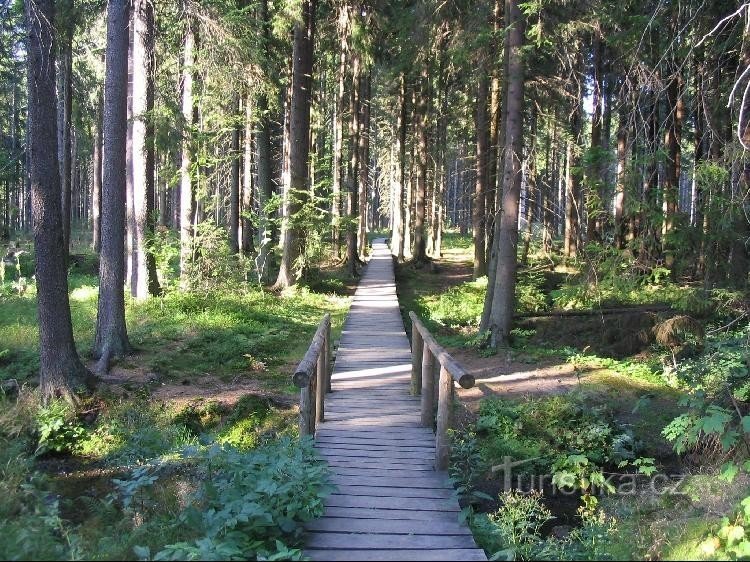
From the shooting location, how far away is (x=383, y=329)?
14.0 metres

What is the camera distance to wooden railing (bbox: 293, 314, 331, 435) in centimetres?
575

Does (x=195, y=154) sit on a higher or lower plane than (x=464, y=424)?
higher

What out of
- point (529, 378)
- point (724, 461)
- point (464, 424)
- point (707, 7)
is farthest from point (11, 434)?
point (707, 7)

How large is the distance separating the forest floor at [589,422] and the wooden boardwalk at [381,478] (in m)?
0.55

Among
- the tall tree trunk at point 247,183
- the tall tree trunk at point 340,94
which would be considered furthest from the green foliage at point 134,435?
the tall tree trunk at point 340,94

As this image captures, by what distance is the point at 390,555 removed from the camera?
162 inches

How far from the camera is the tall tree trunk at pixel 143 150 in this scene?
13.0 m

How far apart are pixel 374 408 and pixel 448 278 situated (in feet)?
55.0

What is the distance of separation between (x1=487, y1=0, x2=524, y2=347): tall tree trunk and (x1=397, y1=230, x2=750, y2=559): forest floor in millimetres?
569

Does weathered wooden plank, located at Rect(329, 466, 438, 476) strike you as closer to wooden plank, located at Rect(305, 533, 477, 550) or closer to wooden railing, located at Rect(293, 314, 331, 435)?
wooden railing, located at Rect(293, 314, 331, 435)

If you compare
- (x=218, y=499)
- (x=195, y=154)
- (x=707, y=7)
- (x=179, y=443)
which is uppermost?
(x=707, y=7)

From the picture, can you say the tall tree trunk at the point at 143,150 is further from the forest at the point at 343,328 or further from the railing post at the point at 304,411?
the railing post at the point at 304,411

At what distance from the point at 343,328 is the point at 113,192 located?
620cm

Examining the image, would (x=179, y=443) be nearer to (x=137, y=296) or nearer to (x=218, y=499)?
(x=218, y=499)
